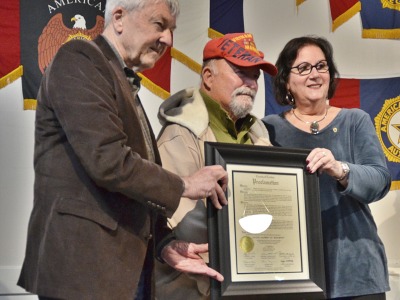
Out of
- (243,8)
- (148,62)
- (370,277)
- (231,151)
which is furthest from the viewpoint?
(243,8)

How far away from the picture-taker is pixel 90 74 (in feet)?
5.38

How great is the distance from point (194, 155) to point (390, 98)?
2707 mm

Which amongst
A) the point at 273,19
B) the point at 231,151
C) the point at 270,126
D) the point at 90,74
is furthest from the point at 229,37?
the point at 273,19

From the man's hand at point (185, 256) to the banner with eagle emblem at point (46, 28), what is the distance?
6.67ft

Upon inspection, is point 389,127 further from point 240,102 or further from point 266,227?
point 266,227

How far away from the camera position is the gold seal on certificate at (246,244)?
6.85 ft

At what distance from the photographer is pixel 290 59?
2762 mm

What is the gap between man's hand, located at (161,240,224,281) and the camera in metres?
1.98

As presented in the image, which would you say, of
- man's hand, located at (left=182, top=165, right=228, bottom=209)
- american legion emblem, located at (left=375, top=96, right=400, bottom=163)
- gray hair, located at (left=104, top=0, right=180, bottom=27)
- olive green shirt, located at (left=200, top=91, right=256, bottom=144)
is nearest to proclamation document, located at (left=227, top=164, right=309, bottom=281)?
man's hand, located at (left=182, top=165, right=228, bottom=209)

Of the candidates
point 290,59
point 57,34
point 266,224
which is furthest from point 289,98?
point 57,34

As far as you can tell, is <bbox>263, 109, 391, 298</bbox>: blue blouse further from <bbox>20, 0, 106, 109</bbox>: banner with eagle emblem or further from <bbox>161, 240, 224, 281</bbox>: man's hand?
<bbox>20, 0, 106, 109</bbox>: banner with eagle emblem

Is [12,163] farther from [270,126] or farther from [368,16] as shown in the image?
[368,16]

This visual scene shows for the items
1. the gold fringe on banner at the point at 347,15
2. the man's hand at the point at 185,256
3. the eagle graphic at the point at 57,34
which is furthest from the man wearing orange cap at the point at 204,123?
the gold fringe on banner at the point at 347,15

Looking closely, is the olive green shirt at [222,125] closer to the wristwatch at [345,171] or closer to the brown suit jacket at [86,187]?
the wristwatch at [345,171]
